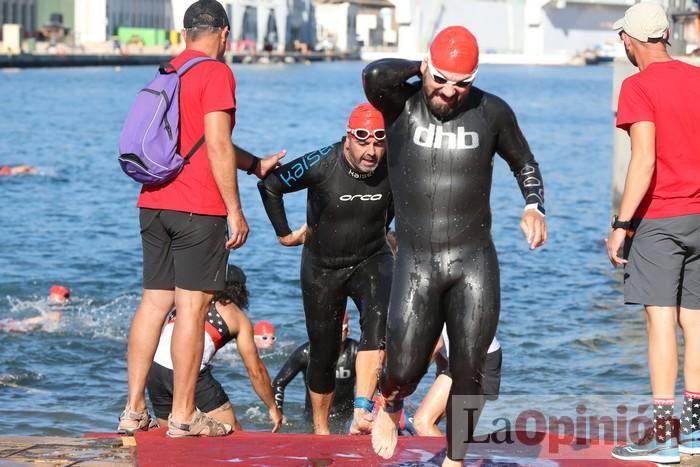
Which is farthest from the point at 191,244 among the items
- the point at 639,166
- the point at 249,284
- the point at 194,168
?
the point at 249,284

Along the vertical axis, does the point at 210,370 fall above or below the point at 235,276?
below

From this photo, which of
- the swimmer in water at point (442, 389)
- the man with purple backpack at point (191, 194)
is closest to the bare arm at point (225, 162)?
the man with purple backpack at point (191, 194)

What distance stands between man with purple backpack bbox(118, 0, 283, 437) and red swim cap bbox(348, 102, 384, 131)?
913mm

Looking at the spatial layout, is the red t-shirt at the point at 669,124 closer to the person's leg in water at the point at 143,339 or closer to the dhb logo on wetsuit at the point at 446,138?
the dhb logo on wetsuit at the point at 446,138

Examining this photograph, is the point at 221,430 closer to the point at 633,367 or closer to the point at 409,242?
the point at 409,242

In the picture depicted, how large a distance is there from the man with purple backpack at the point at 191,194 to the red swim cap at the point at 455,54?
1.32 m

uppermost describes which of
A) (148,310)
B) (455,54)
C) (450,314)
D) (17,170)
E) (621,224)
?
(455,54)

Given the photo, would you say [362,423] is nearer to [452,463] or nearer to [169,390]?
[169,390]

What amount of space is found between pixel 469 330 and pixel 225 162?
1.59 meters

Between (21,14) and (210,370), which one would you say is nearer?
(210,370)

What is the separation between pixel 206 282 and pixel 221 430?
2.65ft

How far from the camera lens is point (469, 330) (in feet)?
18.5

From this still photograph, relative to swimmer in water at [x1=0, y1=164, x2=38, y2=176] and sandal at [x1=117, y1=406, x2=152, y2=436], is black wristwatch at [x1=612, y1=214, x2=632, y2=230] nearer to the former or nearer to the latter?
sandal at [x1=117, y1=406, x2=152, y2=436]

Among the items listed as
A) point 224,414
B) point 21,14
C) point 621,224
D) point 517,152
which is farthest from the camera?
point 21,14
